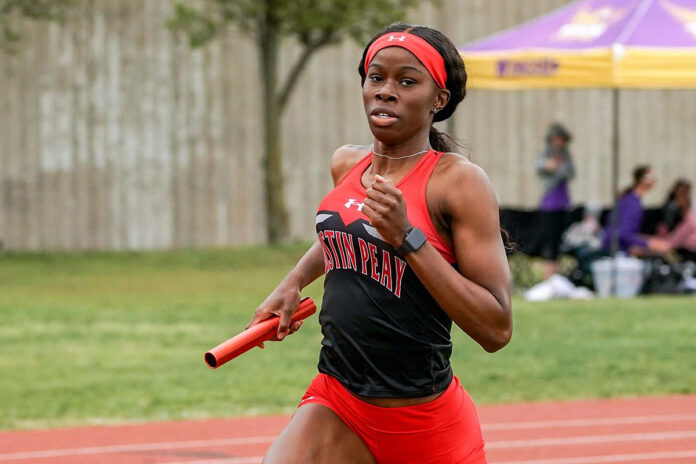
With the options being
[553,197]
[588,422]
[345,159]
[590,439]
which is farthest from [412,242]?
[553,197]

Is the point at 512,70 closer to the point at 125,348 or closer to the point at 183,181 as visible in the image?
the point at 125,348

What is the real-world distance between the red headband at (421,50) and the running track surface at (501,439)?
3586mm

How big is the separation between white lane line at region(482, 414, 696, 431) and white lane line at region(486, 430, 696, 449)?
12.0 inches

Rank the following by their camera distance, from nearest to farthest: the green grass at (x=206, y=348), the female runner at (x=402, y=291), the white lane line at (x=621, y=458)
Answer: the female runner at (x=402, y=291)
the white lane line at (x=621, y=458)
the green grass at (x=206, y=348)

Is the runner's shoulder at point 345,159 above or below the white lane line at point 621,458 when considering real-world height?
above

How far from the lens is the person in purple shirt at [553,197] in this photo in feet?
44.6

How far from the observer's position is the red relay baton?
3354 mm

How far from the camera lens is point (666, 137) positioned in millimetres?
22375

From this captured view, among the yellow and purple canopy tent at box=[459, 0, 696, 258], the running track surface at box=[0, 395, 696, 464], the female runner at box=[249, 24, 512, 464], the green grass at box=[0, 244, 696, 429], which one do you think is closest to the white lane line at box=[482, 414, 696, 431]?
the running track surface at box=[0, 395, 696, 464]

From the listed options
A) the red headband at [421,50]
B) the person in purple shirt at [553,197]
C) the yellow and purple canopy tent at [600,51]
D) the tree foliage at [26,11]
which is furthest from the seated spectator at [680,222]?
the red headband at [421,50]

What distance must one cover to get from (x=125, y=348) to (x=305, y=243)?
1015 cm

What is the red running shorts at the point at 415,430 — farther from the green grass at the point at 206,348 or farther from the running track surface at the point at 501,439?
the green grass at the point at 206,348

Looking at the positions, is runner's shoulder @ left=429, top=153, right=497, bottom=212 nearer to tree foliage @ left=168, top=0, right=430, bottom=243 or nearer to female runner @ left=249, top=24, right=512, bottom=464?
female runner @ left=249, top=24, right=512, bottom=464

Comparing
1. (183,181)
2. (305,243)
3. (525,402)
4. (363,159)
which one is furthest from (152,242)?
(363,159)
